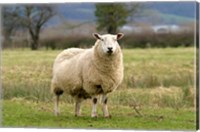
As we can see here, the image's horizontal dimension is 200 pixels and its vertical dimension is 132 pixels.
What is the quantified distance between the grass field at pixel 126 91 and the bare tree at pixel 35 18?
0.31 metres

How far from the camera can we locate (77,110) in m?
15.5

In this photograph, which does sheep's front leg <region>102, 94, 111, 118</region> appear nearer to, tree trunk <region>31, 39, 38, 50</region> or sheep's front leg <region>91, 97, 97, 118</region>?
sheep's front leg <region>91, 97, 97, 118</region>

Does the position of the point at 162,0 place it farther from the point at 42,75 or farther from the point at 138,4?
the point at 42,75

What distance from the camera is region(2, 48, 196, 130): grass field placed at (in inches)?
598

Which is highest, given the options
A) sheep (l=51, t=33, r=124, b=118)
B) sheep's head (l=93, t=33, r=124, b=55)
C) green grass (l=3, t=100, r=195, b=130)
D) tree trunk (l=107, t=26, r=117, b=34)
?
tree trunk (l=107, t=26, r=117, b=34)

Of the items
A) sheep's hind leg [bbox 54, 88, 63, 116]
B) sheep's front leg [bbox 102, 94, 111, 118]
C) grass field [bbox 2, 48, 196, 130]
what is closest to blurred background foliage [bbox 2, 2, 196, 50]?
grass field [bbox 2, 48, 196, 130]

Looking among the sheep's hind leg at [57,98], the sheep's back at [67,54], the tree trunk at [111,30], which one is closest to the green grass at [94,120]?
the sheep's hind leg at [57,98]

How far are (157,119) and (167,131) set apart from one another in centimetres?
53

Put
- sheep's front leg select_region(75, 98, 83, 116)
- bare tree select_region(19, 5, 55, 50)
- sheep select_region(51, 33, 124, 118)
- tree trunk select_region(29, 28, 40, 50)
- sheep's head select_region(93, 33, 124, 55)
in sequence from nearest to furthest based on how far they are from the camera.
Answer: sheep's head select_region(93, 33, 124, 55) < sheep select_region(51, 33, 124, 118) < sheep's front leg select_region(75, 98, 83, 116) < bare tree select_region(19, 5, 55, 50) < tree trunk select_region(29, 28, 40, 50)

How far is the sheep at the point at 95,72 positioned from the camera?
14.7m

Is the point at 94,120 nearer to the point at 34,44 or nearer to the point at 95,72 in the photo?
the point at 95,72

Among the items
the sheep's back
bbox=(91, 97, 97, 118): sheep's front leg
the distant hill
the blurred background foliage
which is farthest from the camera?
the sheep's back

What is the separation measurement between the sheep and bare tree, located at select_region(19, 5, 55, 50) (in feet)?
4.08

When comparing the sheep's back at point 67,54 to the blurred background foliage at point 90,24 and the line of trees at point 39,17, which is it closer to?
the blurred background foliage at point 90,24
